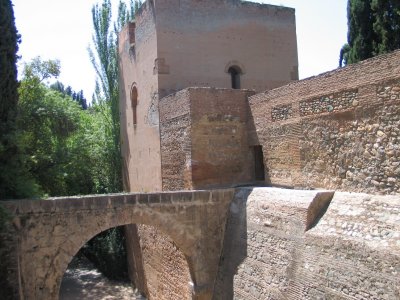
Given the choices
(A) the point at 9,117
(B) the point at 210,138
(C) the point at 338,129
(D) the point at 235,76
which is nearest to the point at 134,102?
(D) the point at 235,76

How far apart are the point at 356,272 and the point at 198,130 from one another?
5.67m

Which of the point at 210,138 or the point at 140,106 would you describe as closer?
the point at 210,138

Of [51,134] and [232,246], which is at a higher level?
[51,134]

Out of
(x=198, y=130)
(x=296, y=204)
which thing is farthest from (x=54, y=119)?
(x=296, y=204)

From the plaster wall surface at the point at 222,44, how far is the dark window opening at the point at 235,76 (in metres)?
0.13

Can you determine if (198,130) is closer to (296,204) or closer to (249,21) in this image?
(296,204)

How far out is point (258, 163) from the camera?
11.5m

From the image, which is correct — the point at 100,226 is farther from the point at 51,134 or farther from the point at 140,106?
the point at 51,134

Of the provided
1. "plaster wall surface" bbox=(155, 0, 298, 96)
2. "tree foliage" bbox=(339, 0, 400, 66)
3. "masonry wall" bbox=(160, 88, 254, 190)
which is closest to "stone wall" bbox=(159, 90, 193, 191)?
"masonry wall" bbox=(160, 88, 254, 190)

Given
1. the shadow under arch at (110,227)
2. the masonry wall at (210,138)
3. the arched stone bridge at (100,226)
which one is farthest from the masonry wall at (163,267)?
the masonry wall at (210,138)

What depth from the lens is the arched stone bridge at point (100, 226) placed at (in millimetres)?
8297

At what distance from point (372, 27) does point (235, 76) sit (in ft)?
16.2

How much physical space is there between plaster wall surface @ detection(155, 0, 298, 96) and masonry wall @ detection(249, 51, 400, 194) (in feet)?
9.27

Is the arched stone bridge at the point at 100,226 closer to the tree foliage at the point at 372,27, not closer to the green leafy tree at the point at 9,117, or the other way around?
the green leafy tree at the point at 9,117
